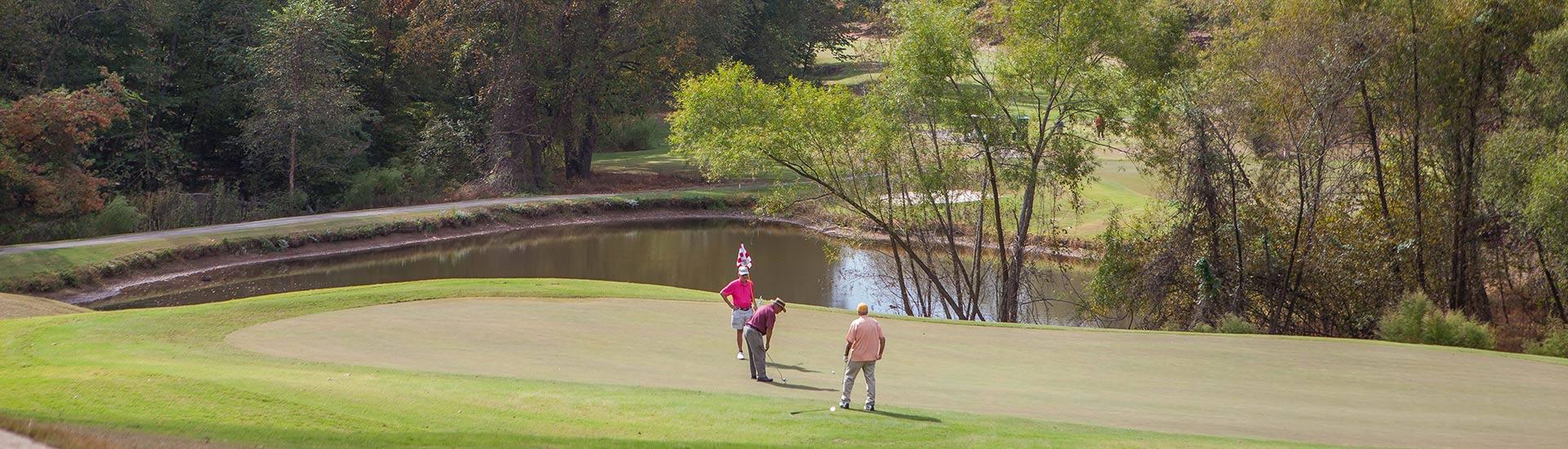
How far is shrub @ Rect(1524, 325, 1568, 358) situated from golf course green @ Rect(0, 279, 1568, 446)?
2.98m

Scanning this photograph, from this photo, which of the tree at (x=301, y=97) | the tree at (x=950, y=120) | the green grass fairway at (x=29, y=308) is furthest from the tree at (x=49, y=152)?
the tree at (x=950, y=120)

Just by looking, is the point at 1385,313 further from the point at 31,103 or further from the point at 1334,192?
the point at 31,103

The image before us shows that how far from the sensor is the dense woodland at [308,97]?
119ft

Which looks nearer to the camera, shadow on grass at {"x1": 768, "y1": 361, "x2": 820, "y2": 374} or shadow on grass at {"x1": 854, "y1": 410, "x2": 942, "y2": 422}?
shadow on grass at {"x1": 854, "y1": 410, "x2": 942, "y2": 422}

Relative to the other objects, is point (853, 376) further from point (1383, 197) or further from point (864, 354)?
point (1383, 197)

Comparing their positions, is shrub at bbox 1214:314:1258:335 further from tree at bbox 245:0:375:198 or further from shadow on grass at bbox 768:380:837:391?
tree at bbox 245:0:375:198

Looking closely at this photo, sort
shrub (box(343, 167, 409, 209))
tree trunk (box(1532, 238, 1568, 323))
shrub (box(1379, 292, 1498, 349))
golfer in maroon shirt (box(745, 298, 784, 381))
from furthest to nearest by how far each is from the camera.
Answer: shrub (box(343, 167, 409, 209)), tree trunk (box(1532, 238, 1568, 323)), shrub (box(1379, 292, 1498, 349)), golfer in maroon shirt (box(745, 298, 784, 381))

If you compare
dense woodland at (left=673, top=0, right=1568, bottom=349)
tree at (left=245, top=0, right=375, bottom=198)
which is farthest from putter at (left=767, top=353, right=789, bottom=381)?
tree at (left=245, top=0, right=375, bottom=198)

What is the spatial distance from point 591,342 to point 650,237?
28.3 metres

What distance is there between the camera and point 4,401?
10531mm

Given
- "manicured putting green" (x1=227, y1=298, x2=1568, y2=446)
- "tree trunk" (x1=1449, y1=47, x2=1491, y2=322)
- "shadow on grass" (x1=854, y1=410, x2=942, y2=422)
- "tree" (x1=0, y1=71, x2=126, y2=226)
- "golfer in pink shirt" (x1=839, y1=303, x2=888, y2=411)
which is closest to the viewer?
"shadow on grass" (x1=854, y1=410, x2=942, y2=422)

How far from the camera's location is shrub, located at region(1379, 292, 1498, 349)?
23.0 metres

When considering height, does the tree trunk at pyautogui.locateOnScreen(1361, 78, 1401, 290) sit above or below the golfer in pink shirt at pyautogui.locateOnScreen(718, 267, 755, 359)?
above

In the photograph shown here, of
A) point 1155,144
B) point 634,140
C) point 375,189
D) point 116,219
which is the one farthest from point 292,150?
point 1155,144
